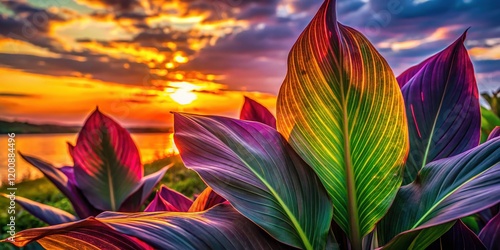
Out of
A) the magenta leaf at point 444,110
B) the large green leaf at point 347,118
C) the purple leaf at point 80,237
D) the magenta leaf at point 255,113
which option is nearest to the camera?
the purple leaf at point 80,237

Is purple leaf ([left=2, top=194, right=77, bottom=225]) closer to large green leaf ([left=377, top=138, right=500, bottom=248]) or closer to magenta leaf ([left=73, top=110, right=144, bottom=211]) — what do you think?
magenta leaf ([left=73, top=110, right=144, bottom=211])

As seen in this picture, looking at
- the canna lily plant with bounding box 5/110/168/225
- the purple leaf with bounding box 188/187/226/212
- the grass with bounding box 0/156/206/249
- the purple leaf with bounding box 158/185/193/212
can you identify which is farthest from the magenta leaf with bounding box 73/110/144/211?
the grass with bounding box 0/156/206/249

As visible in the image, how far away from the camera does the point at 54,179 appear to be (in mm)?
911

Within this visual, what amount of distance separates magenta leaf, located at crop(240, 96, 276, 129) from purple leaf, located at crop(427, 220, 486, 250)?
0.27 metres

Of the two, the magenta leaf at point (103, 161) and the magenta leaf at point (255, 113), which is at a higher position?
the magenta leaf at point (255, 113)

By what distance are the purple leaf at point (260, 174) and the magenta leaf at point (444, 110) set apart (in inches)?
5.7

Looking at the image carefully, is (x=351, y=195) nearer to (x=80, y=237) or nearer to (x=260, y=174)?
(x=260, y=174)

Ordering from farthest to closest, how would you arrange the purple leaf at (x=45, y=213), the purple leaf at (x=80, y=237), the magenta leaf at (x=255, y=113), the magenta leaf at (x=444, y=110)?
the purple leaf at (x=45, y=213)
the magenta leaf at (x=255, y=113)
the magenta leaf at (x=444, y=110)
the purple leaf at (x=80, y=237)

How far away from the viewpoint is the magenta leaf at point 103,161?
0.89 meters

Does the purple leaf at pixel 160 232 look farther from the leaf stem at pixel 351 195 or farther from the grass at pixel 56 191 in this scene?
the grass at pixel 56 191

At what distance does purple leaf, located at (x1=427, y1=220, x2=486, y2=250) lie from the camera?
1.58 feet

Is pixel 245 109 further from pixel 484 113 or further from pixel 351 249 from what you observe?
pixel 484 113

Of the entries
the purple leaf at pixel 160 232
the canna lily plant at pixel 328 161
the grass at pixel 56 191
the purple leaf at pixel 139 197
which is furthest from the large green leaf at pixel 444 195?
the grass at pixel 56 191

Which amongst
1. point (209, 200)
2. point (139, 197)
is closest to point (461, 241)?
point (209, 200)
